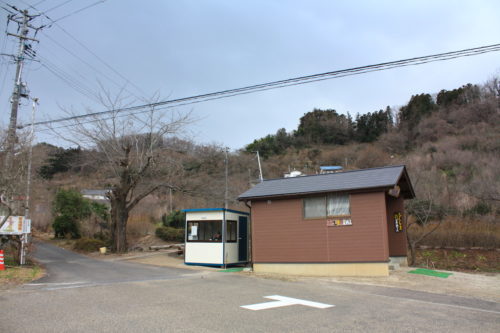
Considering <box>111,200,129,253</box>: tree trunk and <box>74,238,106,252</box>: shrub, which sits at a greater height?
<box>111,200,129,253</box>: tree trunk

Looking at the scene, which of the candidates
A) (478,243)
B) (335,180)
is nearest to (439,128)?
(478,243)

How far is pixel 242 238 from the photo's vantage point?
16.9 m

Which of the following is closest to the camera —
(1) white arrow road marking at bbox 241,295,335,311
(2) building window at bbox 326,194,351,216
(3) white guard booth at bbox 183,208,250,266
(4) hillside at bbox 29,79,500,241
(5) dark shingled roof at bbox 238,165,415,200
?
(1) white arrow road marking at bbox 241,295,335,311

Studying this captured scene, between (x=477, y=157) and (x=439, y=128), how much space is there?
38.4ft

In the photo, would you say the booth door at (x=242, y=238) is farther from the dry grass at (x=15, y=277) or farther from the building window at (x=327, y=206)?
the dry grass at (x=15, y=277)

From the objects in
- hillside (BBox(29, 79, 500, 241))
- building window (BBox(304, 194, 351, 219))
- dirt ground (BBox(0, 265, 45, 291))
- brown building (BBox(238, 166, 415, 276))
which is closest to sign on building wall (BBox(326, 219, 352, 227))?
brown building (BBox(238, 166, 415, 276))

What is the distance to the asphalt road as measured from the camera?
18.4ft

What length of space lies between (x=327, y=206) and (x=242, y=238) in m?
5.54

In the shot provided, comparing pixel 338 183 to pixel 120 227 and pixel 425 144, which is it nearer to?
pixel 120 227

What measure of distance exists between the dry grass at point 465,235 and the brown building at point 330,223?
5871mm

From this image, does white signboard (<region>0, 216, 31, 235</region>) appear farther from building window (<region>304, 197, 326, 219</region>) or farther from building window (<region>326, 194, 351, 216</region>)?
building window (<region>326, 194, 351, 216</region>)

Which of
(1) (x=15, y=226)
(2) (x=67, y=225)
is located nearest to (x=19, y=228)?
(1) (x=15, y=226)

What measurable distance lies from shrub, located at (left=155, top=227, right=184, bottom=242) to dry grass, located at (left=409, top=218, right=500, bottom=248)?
590 inches

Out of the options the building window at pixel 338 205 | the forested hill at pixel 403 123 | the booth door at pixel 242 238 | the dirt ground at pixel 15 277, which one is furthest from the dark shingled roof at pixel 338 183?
the forested hill at pixel 403 123
